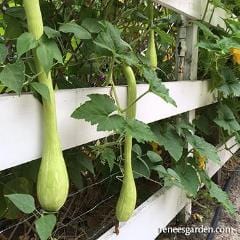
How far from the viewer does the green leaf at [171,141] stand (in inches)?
67.1

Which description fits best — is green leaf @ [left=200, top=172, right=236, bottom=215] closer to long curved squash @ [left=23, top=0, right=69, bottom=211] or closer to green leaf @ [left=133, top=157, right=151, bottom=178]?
green leaf @ [left=133, top=157, right=151, bottom=178]

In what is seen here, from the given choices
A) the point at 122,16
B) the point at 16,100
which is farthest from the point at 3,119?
the point at 122,16

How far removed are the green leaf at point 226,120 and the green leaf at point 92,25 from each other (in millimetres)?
1156

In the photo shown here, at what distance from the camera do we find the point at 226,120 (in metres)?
2.29

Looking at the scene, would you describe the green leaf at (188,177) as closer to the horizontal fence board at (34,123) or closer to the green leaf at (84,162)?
the horizontal fence board at (34,123)

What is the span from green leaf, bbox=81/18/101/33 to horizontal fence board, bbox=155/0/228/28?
0.41 m

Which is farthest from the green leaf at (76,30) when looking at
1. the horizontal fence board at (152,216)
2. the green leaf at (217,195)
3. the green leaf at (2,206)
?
the green leaf at (217,195)

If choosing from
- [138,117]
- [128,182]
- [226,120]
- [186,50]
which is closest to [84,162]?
[128,182]

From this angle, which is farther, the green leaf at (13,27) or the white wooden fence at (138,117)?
the green leaf at (13,27)

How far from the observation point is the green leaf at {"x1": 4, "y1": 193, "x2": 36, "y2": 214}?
916mm

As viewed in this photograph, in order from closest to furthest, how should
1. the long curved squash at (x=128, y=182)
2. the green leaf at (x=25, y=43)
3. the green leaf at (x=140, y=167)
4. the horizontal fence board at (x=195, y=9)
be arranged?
the green leaf at (x=25, y=43)
the long curved squash at (x=128, y=182)
the green leaf at (x=140, y=167)
the horizontal fence board at (x=195, y=9)

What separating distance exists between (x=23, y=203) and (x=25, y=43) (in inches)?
13.1

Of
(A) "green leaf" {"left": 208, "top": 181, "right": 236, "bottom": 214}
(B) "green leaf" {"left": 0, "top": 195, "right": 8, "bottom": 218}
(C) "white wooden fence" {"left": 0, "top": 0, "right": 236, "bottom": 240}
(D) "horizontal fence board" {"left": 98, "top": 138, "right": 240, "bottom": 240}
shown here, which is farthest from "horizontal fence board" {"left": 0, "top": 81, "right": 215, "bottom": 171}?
(A) "green leaf" {"left": 208, "top": 181, "right": 236, "bottom": 214}

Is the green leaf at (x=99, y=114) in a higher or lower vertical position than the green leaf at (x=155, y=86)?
lower
